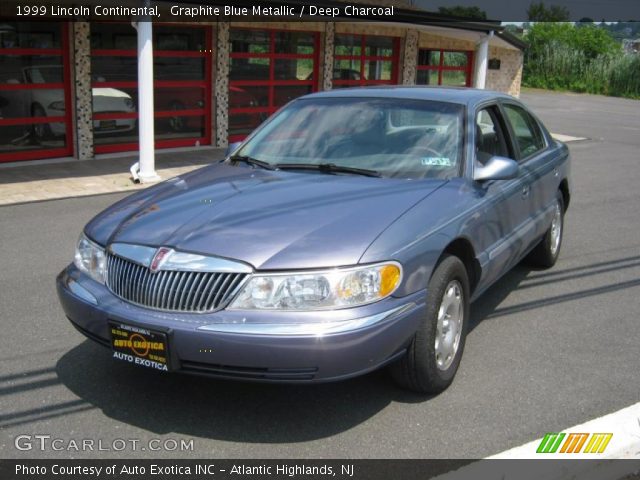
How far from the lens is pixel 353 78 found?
56.0 feet

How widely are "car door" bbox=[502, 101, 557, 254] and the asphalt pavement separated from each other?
0.63m

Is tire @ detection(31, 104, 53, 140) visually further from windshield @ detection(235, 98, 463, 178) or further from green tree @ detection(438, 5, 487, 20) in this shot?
green tree @ detection(438, 5, 487, 20)

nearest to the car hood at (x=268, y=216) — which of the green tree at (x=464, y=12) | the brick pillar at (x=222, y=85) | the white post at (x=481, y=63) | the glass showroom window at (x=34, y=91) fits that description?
the glass showroom window at (x=34, y=91)

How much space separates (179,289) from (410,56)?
15.9 m

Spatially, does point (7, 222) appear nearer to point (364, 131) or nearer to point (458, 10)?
point (364, 131)

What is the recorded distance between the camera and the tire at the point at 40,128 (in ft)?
39.3

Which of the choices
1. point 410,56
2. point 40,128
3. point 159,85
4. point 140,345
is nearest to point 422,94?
point 140,345

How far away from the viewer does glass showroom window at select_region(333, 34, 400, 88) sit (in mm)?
16656

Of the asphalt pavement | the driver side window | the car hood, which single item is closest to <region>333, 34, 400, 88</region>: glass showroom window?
the asphalt pavement

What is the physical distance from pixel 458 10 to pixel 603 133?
6601 millimetres

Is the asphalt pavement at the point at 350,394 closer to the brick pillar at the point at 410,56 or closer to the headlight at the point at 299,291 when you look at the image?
the headlight at the point at 299,291

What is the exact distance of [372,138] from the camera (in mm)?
4828

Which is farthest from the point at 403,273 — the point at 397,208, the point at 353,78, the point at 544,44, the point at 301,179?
the point at 544,44

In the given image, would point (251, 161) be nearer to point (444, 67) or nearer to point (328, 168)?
point (328, 168)
